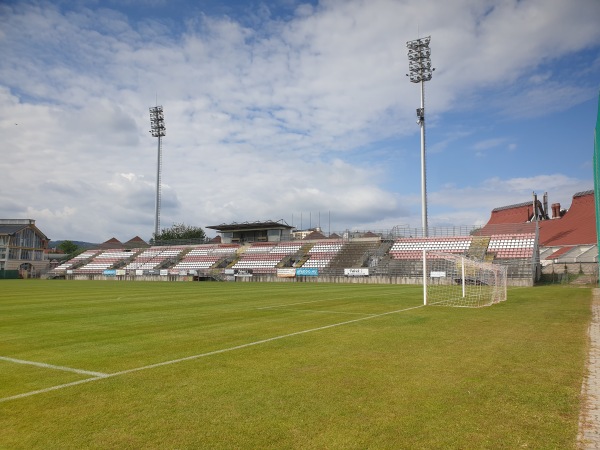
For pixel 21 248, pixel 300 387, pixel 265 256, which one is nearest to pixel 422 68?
pixel 265 256

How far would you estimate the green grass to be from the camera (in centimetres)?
414

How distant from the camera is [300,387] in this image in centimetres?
575

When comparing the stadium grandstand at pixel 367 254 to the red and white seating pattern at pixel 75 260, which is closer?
the stadium grandstand at pixel 367 254

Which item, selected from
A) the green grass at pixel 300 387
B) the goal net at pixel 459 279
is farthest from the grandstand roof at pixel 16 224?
the green grass at pixel 300 387

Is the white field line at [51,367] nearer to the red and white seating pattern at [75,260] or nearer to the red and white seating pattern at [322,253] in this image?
the red and white seating pattern at [322,253]

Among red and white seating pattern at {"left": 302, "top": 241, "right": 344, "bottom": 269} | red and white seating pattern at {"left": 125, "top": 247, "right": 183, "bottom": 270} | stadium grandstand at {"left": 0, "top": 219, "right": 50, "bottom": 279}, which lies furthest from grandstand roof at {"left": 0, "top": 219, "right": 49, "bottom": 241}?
red and white seating pattern at {"left": 302, "top": 241, "right": 344, "bottom": 269}

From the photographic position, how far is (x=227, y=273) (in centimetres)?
5350

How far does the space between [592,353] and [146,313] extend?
13.3m

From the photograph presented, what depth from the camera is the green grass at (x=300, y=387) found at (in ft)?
13.6

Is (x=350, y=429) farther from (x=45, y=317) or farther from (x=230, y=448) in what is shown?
(x=45, y=317)

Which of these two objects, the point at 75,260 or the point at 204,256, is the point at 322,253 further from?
the point at 75,260

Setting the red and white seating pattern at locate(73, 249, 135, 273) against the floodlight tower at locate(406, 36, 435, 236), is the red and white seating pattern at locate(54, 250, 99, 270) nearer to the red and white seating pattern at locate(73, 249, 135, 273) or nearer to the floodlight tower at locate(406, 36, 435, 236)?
the red and white seating pattern at locate(73, 249, 135, 273)

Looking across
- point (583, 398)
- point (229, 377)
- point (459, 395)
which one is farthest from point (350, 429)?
point (583, 398)

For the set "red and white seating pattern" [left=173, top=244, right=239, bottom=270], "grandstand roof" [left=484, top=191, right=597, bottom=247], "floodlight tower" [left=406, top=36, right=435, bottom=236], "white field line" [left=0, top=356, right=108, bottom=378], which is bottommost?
"white field line" [left=0, top=356, right=108, bottom=378]
